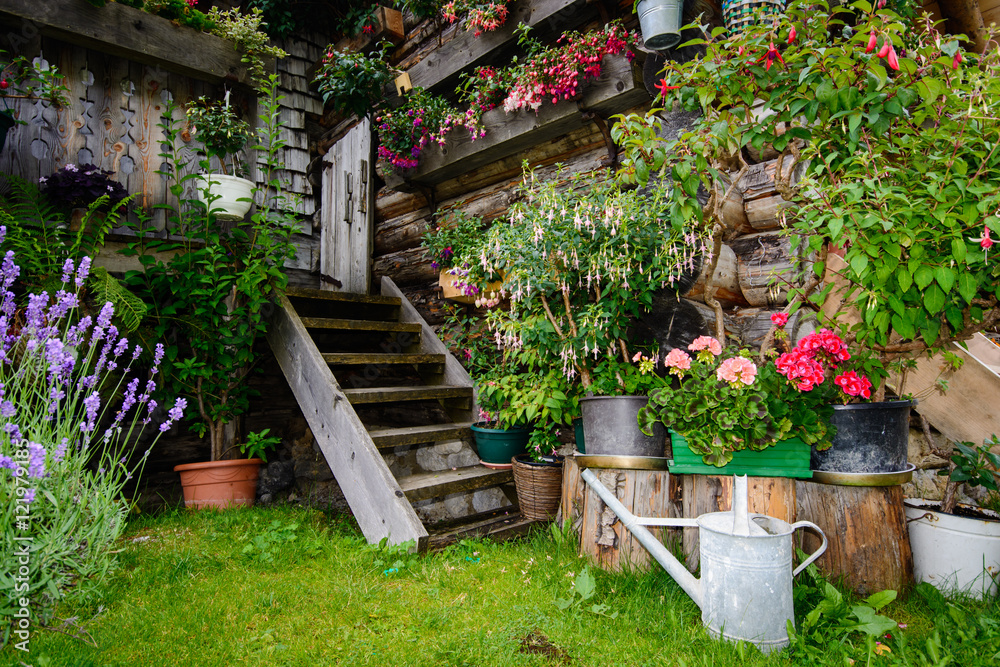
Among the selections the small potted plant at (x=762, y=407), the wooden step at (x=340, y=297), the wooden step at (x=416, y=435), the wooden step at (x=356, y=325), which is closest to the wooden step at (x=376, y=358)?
the wooden step at (x=356, y=325)

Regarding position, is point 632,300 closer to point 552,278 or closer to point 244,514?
point 552,278

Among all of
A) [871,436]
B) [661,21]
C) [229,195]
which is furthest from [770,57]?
[229,195]

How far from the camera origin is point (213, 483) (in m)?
3.43

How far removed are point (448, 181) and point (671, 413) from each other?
2.91 meters

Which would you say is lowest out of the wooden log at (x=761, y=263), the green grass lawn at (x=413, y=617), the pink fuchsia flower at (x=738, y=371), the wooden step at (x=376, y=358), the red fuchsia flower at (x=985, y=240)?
the green grass lawn at (x=413, y=617)

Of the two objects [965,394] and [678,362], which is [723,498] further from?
[965,394]

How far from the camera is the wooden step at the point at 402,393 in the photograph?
3270 millimetres

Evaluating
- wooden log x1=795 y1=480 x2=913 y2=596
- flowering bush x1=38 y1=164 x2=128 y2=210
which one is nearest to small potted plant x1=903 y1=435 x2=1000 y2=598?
wooden log x1=795 y1=480 x2=913 y2=596

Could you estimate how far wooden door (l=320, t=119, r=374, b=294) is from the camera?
4910mm

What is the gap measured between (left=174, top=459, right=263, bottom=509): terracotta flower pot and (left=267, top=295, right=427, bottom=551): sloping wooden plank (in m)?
0.65

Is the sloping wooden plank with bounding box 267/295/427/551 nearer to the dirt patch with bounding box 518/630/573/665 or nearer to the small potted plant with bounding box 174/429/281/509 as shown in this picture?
the small potted plant with bounding box 174/429/281/509

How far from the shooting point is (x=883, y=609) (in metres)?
2.00

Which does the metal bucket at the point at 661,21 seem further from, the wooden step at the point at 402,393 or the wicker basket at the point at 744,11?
the wooden step at the point at 402,393

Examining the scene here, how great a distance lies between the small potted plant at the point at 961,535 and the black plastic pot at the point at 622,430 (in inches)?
40.3
